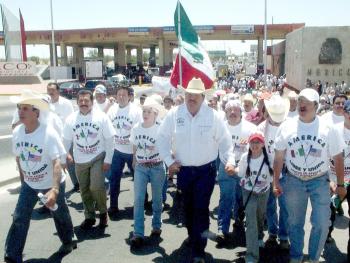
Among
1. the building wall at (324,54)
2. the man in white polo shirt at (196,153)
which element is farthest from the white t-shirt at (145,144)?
the building wall at (324,54)

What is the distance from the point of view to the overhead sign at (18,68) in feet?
139

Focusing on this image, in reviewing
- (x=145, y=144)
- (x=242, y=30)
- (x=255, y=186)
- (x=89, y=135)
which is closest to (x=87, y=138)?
(x=89, y=135)

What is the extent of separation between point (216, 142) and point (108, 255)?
1.88m

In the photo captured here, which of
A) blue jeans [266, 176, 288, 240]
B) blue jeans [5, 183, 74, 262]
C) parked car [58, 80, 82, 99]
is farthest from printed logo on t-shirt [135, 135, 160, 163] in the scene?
parked car [58, 80, 82, 99]

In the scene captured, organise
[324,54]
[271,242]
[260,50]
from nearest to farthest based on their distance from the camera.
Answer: [271,242], [324,54], [260,50]

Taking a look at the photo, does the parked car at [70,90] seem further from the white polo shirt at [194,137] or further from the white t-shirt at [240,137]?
the white polo shirt at [194,137]

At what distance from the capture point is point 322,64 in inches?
1257

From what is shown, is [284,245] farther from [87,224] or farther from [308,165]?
[87,224]

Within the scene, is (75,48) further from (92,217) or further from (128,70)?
(92,217)

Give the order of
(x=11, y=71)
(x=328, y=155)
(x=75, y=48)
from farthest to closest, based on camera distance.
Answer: (x=75, y=48), (x=11, y=71), (x=328, y=155)

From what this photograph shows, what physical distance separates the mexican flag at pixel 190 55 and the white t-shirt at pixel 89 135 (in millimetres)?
2575

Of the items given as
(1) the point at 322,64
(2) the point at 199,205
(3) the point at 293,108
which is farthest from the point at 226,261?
(1) the point at 322,64

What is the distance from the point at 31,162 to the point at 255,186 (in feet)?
8.28

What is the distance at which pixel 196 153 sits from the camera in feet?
16.4
